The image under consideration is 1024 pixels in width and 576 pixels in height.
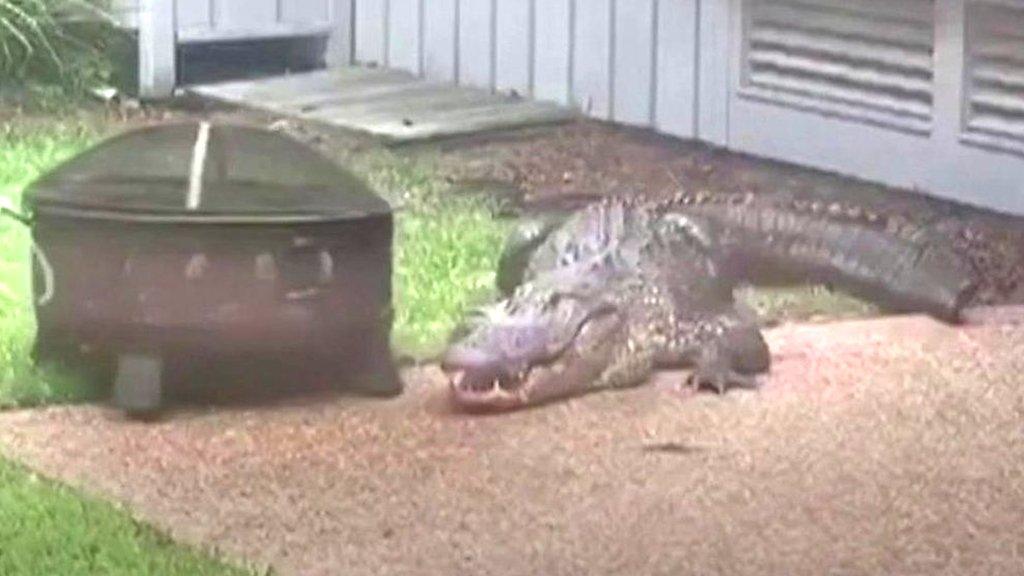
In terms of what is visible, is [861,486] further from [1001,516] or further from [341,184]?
[341,184]

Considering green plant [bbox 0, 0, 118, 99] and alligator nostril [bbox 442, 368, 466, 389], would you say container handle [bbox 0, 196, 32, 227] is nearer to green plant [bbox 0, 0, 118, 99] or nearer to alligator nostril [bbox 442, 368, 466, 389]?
alligator nostril [bbox 442, 368, 466, 389]

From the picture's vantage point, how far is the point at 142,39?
33.9 feet

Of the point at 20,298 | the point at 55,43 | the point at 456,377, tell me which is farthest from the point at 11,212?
the point at 55,43

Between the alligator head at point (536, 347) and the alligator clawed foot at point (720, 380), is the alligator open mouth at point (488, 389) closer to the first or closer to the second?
the alligator head at point (536, 347)

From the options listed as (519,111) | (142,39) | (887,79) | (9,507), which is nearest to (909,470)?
(9,507)

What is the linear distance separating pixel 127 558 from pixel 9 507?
15.8 inches

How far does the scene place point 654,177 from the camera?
860cm

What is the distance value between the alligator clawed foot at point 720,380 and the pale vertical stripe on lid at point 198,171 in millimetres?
1126

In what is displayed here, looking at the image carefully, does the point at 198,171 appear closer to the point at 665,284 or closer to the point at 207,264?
the point at 207,264

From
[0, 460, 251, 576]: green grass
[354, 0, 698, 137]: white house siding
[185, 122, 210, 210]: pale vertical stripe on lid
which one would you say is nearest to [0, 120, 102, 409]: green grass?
[185, 122, 210, 210]: pale vertical stripe on lid

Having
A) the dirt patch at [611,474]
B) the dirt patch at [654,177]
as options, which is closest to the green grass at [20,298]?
the dirt patch at [611,474]

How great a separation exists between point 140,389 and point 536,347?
83 cm

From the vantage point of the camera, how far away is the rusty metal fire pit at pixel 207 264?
562 cm

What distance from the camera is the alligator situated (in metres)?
5.82
